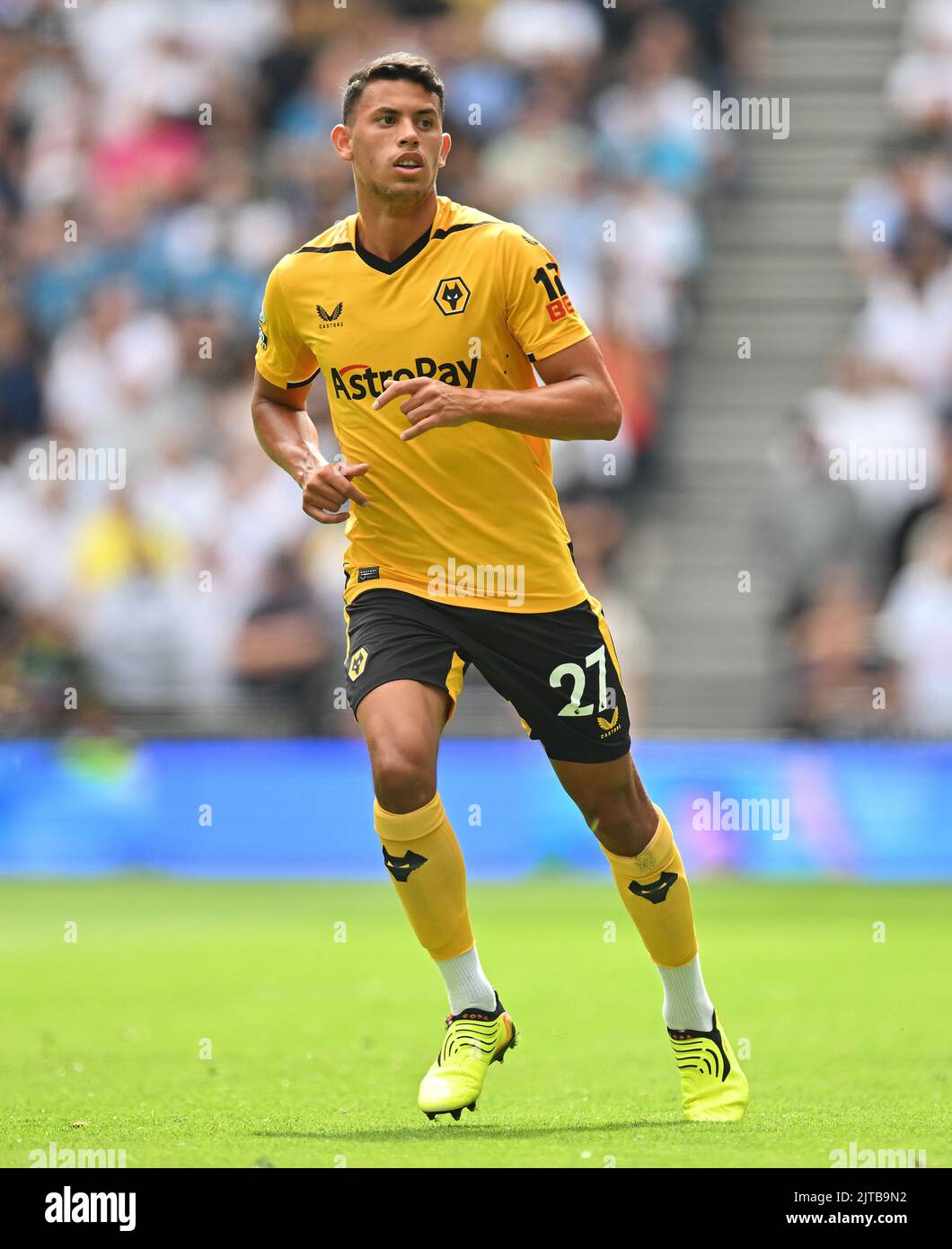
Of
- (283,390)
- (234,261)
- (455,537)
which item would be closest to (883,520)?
(234,261)

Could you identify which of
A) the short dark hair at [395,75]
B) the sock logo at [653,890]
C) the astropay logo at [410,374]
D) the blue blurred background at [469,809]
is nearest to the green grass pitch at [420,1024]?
the blue blurred background at [469,809]

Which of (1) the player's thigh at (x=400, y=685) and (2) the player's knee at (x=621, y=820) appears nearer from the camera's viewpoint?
(1) the player's thigh at (x=400, y=685)

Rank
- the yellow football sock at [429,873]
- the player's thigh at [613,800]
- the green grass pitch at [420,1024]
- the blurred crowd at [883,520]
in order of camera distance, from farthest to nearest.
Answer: the blurred crowd at [883,520]
the player's thigh at [613,800]
the yellow football sock at [429,873]
the green grass pitch at [420,1024]

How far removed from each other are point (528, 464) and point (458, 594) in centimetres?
49

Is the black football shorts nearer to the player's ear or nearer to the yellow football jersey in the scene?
the yellow football jersey

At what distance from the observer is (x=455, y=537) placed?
6754 millimetres

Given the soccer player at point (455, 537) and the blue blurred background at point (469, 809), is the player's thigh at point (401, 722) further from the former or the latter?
the blue blurred background at point (469, 809)

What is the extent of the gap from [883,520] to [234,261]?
6.34 meters

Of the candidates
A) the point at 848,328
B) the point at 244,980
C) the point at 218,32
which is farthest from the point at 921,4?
the point at 244,980

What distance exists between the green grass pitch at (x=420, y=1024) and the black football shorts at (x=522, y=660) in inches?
47.2

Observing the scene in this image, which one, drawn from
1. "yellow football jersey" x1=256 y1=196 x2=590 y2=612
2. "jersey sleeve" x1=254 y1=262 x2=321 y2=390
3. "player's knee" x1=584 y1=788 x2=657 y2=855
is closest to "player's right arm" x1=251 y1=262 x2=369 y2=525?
"jersey sleeve" x1=254 y1=262 x2=321 y2=390

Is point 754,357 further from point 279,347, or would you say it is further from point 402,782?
point 402,782

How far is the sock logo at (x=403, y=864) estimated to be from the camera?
6.63 metres
